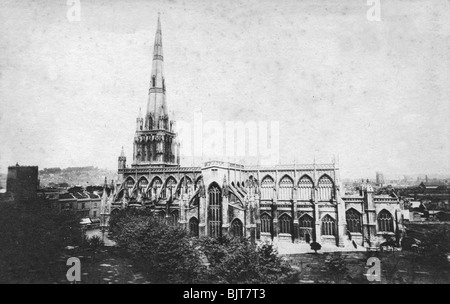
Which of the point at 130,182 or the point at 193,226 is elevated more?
the point at 130,182

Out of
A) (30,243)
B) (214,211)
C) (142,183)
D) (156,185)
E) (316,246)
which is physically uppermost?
(142,183)

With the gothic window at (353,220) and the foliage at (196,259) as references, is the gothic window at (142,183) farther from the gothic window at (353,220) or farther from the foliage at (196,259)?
the gothic window at (353,220)

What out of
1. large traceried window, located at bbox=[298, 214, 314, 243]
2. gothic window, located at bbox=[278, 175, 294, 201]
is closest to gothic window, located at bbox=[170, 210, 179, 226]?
gothic window, located at bbox=[278, 175, 294, 201]

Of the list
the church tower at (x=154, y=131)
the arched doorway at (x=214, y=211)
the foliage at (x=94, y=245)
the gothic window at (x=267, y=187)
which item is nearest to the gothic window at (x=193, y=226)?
the arched doorway at (x=214, y=211)

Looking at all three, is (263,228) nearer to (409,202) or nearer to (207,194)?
(207,194)

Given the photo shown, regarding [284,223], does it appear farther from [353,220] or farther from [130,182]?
[130,182]

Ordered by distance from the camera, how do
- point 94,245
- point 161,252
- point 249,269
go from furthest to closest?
point 94,245, point 161,252, point 249,269

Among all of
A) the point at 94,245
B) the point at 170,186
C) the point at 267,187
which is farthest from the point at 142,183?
the point at 267,187
